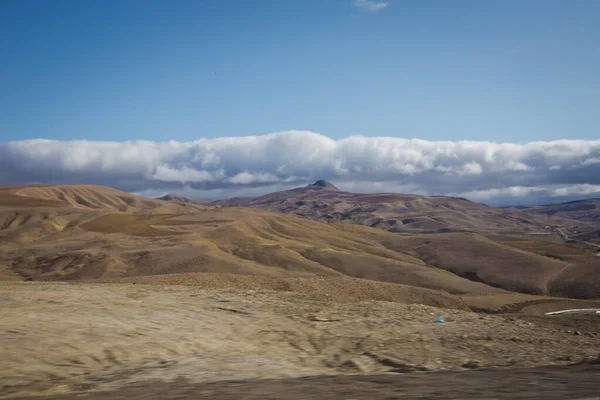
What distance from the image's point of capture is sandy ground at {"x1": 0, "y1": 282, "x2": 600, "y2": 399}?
8039mm

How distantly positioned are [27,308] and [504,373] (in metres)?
11.5

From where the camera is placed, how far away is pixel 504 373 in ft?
26.6

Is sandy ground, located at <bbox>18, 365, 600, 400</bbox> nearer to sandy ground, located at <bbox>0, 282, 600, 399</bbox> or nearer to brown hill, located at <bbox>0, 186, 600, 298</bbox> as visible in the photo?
sandy ground, located at <bbox>0, 282, 600, 399</bbox>

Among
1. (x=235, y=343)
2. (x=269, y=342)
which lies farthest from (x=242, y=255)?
(x=235, y=343)

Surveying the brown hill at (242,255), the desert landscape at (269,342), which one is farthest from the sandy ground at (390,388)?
the brown hill at (242,255)

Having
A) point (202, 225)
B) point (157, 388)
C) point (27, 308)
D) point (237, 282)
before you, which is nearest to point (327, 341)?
point (157, 388)

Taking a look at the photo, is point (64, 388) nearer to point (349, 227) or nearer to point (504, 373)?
point (504, 373)

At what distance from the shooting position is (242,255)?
166 ft

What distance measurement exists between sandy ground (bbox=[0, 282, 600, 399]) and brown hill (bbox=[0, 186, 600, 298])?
1419 centimetres

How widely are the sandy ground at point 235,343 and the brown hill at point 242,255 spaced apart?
14.2 metres

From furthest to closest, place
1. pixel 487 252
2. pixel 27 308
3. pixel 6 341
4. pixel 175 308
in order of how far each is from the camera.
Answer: pixel 487 252, pixel 175 308, pixel 27 308, pixel 6 341

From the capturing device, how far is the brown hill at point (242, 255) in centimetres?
4266

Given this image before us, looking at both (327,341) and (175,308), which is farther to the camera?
Answer: (175,308)

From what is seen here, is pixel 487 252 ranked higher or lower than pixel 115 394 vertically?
lower
